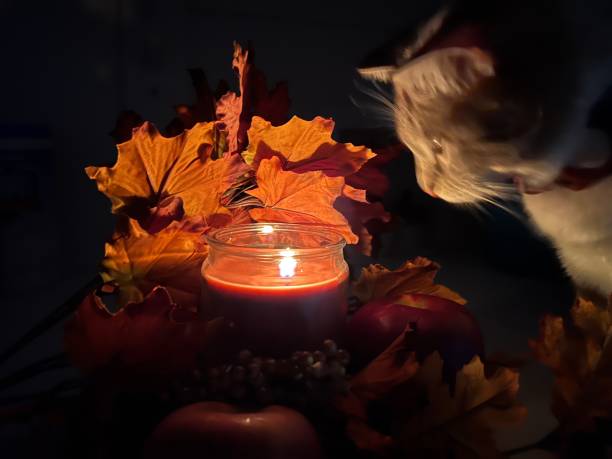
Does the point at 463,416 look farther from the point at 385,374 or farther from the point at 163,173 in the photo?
the point at 163,173

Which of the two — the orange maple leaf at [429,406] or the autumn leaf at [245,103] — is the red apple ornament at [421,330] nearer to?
the orange maple leaf at [429,406]

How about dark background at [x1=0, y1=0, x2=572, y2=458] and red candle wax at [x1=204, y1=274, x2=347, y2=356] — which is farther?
dark background at [x1=0, y1=0, x2=572, y2=458]

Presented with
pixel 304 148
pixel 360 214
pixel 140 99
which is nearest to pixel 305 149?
pixel 304 148

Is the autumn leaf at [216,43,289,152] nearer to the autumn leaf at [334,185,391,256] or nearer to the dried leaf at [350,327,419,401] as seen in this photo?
the autumn leaf at [334,185,391,256]

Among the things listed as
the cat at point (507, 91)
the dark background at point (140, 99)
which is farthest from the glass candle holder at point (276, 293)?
the dark background at point (140, 99)

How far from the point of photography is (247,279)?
405mm

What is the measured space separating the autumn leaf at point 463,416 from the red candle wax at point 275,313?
0.09 meters

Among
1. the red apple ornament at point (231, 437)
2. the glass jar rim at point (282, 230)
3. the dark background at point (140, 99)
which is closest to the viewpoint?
the red apple ornament at point (231, 437)

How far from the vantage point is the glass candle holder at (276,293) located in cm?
39

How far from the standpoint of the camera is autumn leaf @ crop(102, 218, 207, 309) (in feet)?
1.26

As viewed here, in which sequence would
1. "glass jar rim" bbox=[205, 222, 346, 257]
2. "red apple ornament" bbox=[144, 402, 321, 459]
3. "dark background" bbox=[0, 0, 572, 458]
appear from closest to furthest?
"red apple ornament" bbox=[144, 402, 321, 459]
"glass jar rim" bbox=[205, 222, 346, 257]
"dark background" bbox=[0, 0, 572, 458]

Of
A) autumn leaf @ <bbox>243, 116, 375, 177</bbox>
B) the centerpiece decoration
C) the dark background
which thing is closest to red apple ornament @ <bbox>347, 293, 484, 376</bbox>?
the centerpiece decoration

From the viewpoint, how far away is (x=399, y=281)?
49 centimetres

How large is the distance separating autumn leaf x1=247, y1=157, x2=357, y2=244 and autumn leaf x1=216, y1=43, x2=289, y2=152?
0.04 metres
